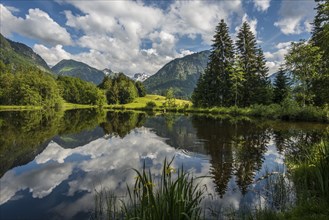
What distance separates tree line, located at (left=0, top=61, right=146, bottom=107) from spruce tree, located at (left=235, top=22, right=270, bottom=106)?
7161 cm

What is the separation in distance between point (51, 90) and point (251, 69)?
77.0 meters

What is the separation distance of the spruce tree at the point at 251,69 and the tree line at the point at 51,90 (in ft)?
235

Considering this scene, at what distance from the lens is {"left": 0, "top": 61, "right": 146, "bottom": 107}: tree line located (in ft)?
307

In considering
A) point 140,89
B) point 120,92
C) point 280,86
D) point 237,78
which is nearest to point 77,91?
point 120,92

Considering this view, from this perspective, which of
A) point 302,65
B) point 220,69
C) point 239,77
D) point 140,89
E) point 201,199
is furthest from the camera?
point 140,89

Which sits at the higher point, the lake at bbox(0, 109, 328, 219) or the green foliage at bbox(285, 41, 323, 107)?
the green foliage at bbox(285, 41, 323, 107)

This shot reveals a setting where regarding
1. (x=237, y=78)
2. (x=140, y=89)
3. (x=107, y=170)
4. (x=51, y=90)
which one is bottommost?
(x=107, y=170)

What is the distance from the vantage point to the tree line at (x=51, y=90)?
307 feet

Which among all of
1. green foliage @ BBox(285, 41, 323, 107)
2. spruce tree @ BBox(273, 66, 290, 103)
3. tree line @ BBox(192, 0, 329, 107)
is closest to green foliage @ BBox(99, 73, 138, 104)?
tree line @ BBox(192, 0, 329, 107)

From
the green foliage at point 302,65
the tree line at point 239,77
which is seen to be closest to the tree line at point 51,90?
the tree line at point 239,77

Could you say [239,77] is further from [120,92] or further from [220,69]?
[120,92]

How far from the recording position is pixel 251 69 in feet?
204

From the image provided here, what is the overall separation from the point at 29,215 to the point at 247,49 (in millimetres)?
63247

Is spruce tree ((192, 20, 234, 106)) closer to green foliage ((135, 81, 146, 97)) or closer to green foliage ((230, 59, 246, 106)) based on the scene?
green foliage ((230, 59, 246, 106))
